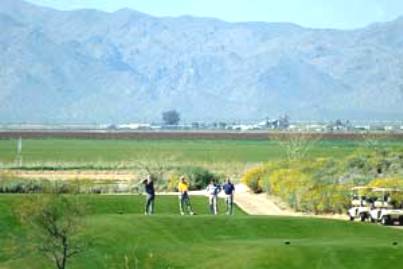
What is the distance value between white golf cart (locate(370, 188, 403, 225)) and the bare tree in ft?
57.1

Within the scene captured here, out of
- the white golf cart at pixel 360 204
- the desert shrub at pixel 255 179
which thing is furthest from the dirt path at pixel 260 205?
the white golf cart at pixel 360 204

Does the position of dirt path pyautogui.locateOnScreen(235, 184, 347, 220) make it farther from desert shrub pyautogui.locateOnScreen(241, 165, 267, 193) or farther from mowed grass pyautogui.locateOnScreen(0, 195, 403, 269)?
mowed grass pyautogui.locateOnScreen(0, 195, 403, 269)

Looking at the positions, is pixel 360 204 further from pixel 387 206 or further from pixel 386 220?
pixel 386 220

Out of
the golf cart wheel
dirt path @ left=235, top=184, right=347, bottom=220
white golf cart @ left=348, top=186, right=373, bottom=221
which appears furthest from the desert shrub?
the golf cart wheel

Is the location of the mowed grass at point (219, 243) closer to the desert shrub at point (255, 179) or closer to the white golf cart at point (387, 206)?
the white golf cart at point (387, 206)

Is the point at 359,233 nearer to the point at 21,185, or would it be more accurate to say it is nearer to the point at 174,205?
the point at 174,205

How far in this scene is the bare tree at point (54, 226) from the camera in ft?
123

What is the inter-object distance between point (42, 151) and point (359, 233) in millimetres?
100590

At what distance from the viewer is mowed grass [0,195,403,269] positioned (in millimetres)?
36750

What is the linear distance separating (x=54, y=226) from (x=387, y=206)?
826 inches

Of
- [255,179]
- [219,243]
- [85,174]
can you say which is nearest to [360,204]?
[219,243]

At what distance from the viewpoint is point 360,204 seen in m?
54.3

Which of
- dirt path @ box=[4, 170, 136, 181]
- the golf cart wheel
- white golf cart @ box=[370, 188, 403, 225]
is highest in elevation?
white golf cart @ box=[370, 188, 403, 225]

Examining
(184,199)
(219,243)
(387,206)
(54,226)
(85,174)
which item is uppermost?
(54,226)
